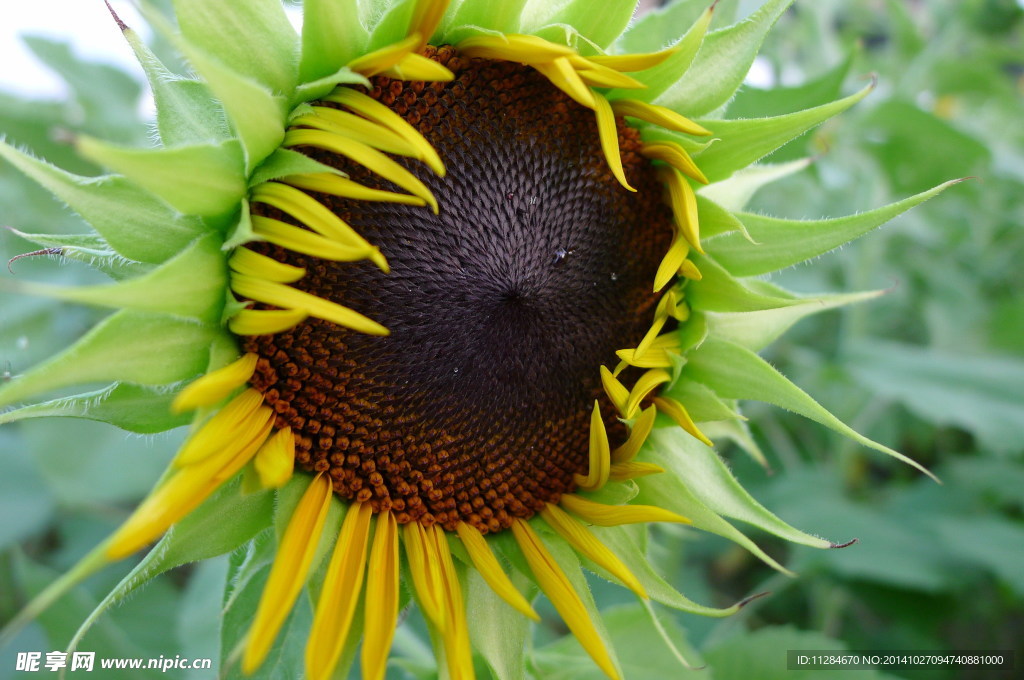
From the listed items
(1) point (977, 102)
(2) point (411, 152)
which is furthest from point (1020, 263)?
(2) point (411, 152)

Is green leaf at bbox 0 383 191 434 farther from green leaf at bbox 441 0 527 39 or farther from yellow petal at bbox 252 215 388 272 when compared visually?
green leaf at bbox 441 0 527 39

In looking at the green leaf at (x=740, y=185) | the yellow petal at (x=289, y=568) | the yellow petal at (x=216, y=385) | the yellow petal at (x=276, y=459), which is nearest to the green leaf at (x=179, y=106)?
the yellow petal at (x=216, y=385)

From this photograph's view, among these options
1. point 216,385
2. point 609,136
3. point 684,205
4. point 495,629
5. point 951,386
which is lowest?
point 951,386

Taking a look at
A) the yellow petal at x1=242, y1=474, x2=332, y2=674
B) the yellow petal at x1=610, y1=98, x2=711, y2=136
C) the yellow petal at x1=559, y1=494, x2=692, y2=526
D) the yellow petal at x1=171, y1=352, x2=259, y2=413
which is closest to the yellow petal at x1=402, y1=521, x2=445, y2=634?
the yellow petal at x1=242, y1=474, x2=332, y2=674

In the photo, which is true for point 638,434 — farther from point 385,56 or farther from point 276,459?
point 385,56

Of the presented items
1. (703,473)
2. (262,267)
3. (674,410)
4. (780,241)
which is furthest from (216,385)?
(780,241)

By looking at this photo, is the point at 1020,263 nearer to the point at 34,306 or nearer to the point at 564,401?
the point at 564,401
